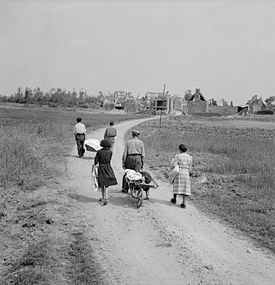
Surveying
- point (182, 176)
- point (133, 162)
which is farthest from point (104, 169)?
point (182, 176)

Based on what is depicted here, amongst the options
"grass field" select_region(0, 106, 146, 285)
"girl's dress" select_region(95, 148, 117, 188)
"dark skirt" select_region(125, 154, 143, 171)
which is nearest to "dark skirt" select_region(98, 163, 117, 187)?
"girl's dress" select_region(95, 148, 117, 188)

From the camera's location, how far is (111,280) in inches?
228

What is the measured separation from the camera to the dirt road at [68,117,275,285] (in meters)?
6.02

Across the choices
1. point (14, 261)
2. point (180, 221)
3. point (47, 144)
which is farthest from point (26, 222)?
point (47, 144)

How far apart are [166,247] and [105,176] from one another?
124 inches

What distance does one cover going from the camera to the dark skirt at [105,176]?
9680 millimetres

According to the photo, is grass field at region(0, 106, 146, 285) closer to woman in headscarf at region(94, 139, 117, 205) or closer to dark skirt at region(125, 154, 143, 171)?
woman in headscarf at region(94, 139, 117, 205)

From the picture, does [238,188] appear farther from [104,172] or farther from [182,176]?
[104,172]

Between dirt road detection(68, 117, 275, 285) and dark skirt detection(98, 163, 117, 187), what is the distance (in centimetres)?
55

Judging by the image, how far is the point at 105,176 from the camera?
9.73m

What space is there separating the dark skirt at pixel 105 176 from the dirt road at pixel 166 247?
545 mm

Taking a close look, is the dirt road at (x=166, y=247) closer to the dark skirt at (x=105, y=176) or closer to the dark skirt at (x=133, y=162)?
the dark skirt at (x=105, y=176)

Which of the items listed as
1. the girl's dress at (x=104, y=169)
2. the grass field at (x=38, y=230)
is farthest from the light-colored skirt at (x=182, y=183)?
the grass field at (x=38, y=230)

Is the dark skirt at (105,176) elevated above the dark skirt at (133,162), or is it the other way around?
the dark skirt at (133,162)
